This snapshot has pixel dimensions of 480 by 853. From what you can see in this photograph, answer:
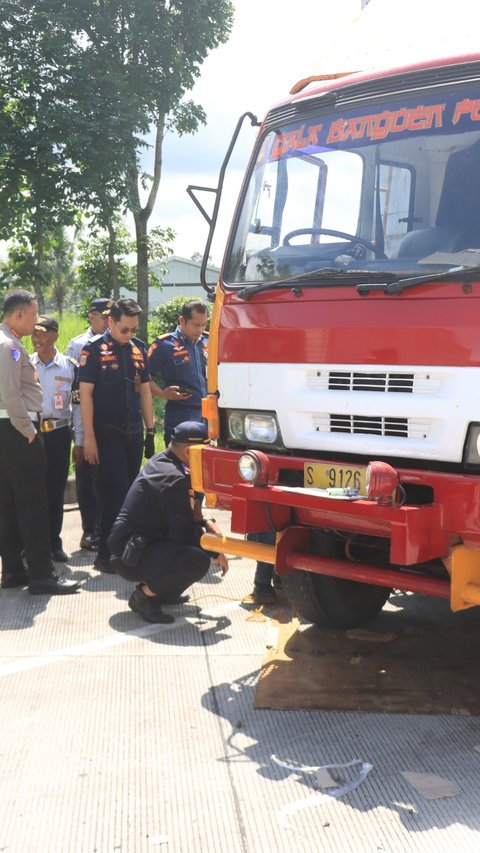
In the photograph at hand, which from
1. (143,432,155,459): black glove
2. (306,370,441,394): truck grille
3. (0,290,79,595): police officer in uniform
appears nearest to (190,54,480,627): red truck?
(306,370,441,394): truck grille

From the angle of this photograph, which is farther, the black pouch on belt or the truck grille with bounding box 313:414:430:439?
the black pouch on belt

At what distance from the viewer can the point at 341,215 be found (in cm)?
459

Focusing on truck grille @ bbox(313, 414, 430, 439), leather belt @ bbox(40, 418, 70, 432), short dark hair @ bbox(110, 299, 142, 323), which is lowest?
leather belt @ bbox(40, 418, 70, 432)

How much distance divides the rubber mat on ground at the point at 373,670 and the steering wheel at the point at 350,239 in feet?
6.75

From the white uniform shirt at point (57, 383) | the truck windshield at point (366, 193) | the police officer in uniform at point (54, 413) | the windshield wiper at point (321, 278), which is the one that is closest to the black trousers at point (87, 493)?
the police officer in uniform at point (54, 413)

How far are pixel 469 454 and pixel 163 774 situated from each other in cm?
175

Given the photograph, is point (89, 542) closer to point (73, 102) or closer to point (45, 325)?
point (45, 325)

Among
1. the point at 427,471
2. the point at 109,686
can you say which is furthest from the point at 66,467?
the point at 427,471

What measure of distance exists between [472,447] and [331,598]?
64.8 inches

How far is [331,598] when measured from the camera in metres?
5.09

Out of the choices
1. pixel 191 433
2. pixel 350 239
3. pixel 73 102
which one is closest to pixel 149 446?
pixel 191 433

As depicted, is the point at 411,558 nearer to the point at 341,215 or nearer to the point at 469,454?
the point at 469,454

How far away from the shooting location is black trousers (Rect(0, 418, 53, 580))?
5844 mm

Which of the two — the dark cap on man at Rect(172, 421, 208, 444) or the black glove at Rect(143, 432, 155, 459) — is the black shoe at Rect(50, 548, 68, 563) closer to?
the black glove at Rect(143, 432, 155, 459)
